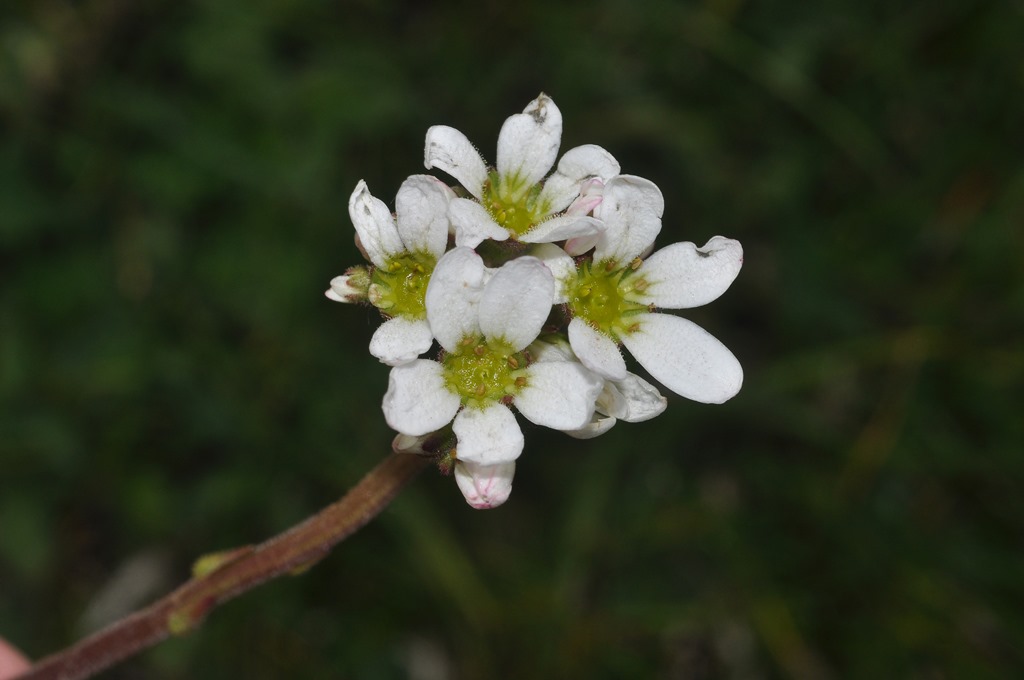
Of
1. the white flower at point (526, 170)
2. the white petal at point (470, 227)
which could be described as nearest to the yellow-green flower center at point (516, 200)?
the white flower at point (526, 170)

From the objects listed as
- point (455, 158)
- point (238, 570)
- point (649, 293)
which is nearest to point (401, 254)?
point (455, 158)

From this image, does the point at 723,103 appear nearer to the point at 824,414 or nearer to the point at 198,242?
the point at 824,414

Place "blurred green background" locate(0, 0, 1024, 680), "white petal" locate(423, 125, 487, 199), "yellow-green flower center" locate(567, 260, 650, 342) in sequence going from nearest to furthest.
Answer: "white petal" locate(423, 125, 487, 199) < "yellow-green flower center" locate(567, 260, 650, 342) < "blurred green background" locate(0, 0, 1024, 680)

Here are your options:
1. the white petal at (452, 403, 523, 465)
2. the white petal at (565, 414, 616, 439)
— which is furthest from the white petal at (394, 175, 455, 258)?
the white petal at (565, 414, 616, 439)

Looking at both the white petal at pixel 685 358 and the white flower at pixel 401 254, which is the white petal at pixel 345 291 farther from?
the white petal at pixel 685 358

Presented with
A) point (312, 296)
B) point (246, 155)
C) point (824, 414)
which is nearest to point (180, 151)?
point (246, 155)

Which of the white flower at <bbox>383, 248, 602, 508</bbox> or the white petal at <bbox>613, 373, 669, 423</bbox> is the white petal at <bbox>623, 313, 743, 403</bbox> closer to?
the white petal at <bbox>613, 373, 669, 423</bbox>
